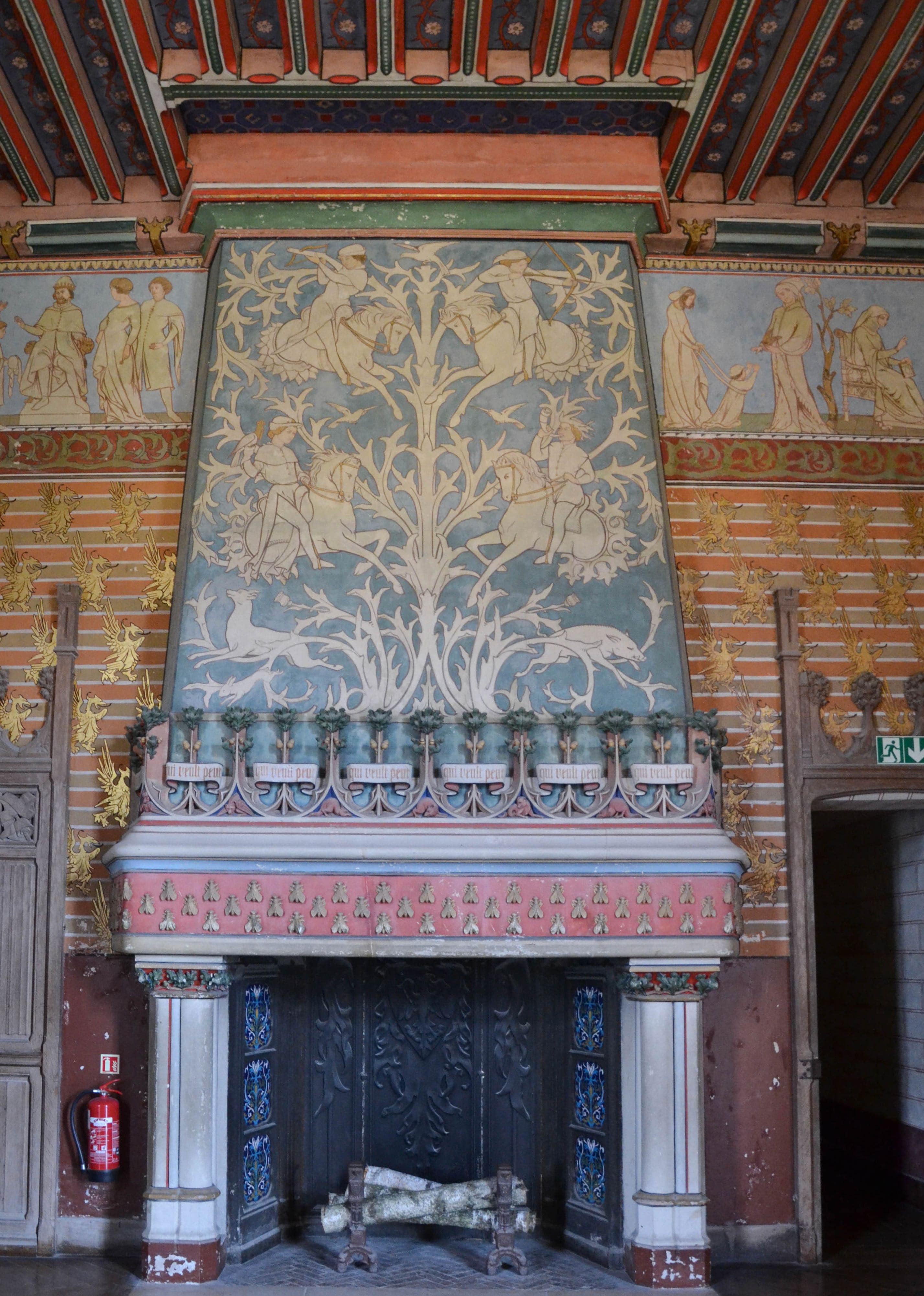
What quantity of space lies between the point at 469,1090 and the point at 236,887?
6.68 feet

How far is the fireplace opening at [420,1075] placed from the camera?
7336mm

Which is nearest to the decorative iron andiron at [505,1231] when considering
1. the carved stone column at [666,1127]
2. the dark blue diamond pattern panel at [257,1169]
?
the carved stone column at [666,1127]

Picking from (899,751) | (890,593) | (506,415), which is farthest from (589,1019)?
(506,415)

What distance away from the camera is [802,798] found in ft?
24.9

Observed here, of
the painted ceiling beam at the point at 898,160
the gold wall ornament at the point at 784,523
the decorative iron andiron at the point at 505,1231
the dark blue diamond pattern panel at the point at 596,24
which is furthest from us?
the gold wall ornament at the point at 784,523

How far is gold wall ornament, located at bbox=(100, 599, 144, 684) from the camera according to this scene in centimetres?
767

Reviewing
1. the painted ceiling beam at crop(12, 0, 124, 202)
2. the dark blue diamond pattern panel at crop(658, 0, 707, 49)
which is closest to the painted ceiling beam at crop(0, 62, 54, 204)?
the painted ceiling beam at crop(12, 0, 124, 202)

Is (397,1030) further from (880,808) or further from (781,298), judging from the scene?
(781,298)

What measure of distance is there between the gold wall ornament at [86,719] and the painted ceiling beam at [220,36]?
3471 mm

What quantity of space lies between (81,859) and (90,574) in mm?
1641

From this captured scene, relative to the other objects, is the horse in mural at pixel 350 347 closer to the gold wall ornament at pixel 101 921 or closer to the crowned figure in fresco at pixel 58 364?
the crowned figure in fresco at pixel 58 364

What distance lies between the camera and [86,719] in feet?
25.1

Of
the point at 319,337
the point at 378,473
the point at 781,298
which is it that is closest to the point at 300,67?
the point at 319,337

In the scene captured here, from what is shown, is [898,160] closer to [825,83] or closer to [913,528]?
[825,83]
